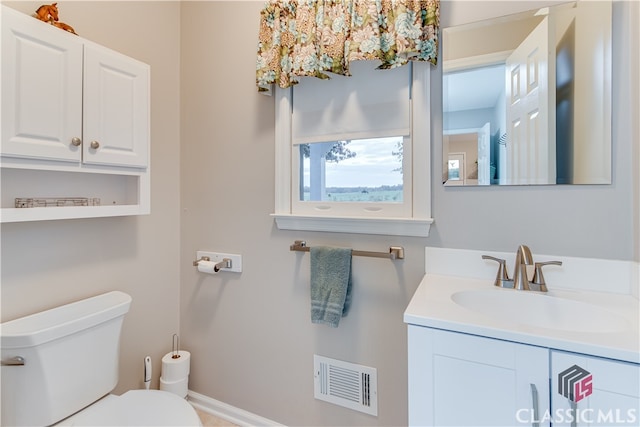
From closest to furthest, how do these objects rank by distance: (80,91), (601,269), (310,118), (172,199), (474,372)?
(474,372) < (601,269) < (80,91) < (310,118) < (172,199)

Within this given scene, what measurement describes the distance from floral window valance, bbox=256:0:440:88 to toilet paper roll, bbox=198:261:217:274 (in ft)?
3.18

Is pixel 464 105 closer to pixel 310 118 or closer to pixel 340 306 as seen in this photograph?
pixel 310 118

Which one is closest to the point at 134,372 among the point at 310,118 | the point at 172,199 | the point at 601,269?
the point at 172,199

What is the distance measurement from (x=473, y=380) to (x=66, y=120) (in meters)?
1.60

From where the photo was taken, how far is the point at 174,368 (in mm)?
1728

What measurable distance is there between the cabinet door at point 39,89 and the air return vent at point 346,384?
1401 mm

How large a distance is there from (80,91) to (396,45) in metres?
1.24

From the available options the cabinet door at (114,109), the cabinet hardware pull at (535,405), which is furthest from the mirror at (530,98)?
the cabinet door at (114,109)

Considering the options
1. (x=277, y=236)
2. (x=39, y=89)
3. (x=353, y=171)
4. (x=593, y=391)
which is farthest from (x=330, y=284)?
(x=39, y=89)

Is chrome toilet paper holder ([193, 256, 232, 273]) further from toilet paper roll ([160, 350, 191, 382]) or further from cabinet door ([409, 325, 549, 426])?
cabinet door ([409, 325, 549, 426])

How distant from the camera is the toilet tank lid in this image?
107 cm

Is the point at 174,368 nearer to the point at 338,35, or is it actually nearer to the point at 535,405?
the point at 535,405

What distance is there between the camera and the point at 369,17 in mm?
1283

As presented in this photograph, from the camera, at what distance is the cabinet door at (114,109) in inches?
49.4
